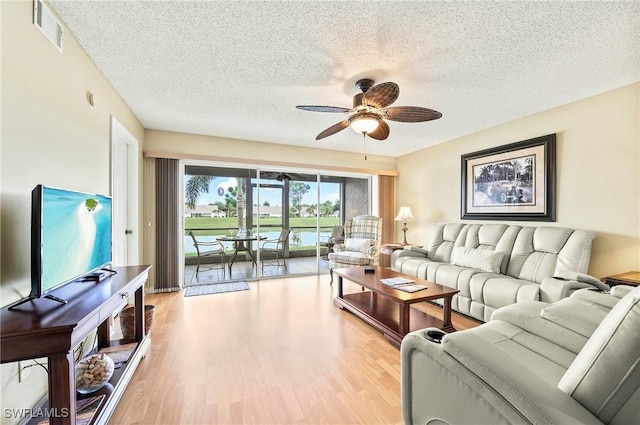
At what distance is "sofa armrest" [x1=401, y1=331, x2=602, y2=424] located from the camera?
0.81 metres

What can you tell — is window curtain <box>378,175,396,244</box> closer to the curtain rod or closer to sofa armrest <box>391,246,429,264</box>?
the curtain rod

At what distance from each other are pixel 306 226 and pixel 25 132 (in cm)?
430

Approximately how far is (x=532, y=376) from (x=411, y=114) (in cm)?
207

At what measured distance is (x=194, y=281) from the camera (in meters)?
4.49

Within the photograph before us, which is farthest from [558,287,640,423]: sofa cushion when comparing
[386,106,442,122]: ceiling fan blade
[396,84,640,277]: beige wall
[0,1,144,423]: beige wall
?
[396,84,640,277]: beige wall

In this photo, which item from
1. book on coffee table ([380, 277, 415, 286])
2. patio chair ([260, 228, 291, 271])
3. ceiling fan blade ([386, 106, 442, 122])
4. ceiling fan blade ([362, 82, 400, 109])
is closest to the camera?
ceiling fan blade ([362, 82, 400, 109])

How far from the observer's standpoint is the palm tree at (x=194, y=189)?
4457 mm

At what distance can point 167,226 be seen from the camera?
4004 millimetres

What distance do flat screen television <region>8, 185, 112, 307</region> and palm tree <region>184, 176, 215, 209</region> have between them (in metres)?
2.51

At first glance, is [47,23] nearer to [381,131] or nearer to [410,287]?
[381,131]

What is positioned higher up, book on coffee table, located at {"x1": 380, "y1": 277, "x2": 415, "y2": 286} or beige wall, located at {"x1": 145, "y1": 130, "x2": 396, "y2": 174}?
beige wall, located at {"x1": 145, "y1": 130, "x2": 396, "y2": 174}

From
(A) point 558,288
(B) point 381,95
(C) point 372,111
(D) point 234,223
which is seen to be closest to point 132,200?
(D) point 234,223

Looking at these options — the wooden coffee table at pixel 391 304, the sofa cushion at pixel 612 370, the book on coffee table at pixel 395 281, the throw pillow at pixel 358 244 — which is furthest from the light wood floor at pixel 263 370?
the throw pillow at pixel 358 244

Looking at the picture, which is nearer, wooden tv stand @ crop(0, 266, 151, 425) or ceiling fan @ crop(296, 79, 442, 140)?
wooden tv stand @ crop(0, 266, 151, 425)
